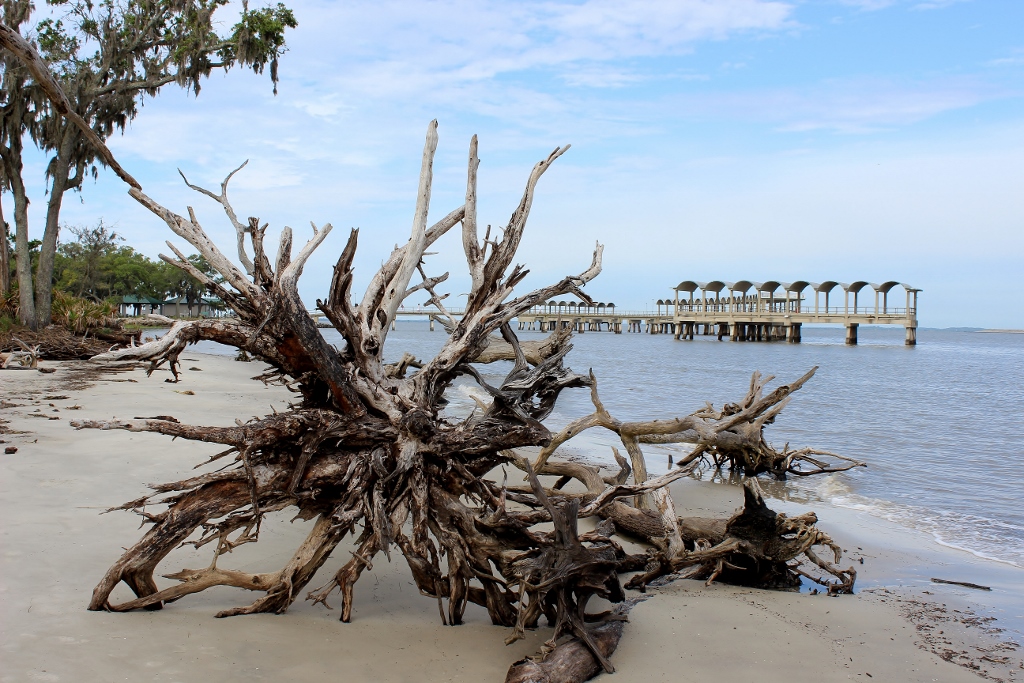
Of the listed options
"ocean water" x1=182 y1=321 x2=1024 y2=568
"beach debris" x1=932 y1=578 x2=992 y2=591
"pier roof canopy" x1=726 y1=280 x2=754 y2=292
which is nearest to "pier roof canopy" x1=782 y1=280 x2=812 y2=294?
"pier roof canopy" x1=726 y1=280 x2=754 y2=292

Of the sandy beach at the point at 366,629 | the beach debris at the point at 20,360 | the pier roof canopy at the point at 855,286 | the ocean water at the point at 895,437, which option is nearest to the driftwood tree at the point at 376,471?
the sandy beach at the point at 366,629

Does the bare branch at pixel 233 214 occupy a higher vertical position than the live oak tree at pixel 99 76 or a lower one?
lower

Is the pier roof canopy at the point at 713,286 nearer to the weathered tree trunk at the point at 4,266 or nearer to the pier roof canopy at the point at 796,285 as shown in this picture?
A: the pier roof canopy at the point at 796,285

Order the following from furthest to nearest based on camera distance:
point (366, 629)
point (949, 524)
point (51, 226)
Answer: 1. point (51, 226)
2. point (949, 524)
3. point (366, 629)

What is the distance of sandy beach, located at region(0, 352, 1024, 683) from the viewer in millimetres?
3793

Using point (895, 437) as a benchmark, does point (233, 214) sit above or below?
above

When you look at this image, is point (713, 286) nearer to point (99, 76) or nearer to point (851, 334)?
point (851, 334)

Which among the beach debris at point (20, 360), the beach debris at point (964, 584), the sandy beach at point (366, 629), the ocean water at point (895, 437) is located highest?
the beach debris at point (20, 360)

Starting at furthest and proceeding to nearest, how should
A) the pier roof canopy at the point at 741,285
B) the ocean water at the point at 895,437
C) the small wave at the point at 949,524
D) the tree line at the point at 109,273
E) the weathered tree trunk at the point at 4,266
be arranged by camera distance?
the pier roof canopy at the point at 741,285
the tree line at the point at 109,273
the weathered tree trunk at the point at 4,266
the ocean water at the point at 895,437
the small wave at the point at 949,524

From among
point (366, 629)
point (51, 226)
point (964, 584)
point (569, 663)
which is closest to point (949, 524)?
point (964, 584)

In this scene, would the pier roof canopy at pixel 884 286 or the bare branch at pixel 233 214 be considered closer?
the bare branch at pixel 233 214

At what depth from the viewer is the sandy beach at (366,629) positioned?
3.79 meters

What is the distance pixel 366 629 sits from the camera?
439cm

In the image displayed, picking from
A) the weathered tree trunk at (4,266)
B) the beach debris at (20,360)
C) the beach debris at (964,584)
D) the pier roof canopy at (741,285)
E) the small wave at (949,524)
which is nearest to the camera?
the beach debris at (964,584)
